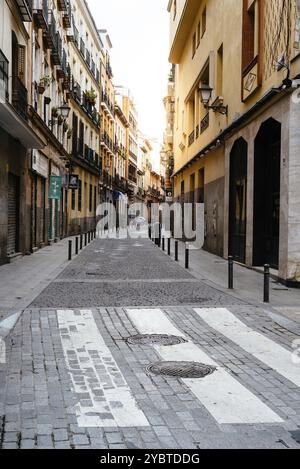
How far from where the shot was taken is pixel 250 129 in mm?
16234

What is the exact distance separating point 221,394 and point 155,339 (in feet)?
7.54

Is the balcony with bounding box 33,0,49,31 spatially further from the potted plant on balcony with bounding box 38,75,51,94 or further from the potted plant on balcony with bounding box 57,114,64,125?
the potted plant on balcony with bounding box 57,114,64,125

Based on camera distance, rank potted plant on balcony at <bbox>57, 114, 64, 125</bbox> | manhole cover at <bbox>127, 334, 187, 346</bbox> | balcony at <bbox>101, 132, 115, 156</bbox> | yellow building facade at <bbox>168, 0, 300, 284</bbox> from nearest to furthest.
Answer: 1. manhole cover at <bbox>127, 334, 187, 346</bbox>
2. yellow building facade at <bbox>168, 0, 300, 284</bbox>
3. potted plant on balcony at <bbox>57, 114, 64, 125</bbox>
4. balcony at <bbox>101, 132, 115, 156</bbox>

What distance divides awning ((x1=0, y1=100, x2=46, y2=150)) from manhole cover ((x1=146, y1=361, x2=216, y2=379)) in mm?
9056

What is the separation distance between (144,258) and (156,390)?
1485 centimetres

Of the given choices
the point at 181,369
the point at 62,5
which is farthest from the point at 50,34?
the point at 181,369

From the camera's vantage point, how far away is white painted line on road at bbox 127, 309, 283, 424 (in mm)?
4293

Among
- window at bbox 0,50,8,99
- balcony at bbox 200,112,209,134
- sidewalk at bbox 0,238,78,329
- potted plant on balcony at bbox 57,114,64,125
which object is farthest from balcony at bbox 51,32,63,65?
window at bbox 0,50,8,99

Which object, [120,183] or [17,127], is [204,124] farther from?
[120,183]

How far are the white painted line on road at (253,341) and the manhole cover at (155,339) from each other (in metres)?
0.69

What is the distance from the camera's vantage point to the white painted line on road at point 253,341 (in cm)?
578

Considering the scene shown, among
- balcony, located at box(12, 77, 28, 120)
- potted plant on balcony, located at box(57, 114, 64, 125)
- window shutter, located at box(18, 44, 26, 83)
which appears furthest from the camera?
potted plant on balcony, located at box(57, 114, 64, 125)

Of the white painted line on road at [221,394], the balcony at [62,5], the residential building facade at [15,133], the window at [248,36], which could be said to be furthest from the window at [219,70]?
the white painted line on road at [221,394]

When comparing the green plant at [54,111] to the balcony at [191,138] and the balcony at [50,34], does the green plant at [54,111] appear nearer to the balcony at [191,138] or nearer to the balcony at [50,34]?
the balcony at [50,34]
